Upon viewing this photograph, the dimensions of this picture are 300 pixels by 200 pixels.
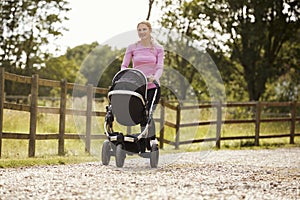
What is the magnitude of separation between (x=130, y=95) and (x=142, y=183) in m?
1.84

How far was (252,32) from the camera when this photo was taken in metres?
29.3

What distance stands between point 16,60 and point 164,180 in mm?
28200

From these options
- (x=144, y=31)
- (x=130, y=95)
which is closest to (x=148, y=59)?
(x=144, y=31)

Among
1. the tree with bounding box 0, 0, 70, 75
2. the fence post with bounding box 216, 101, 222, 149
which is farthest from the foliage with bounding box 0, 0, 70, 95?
the fence post with bounding box 216, 101, 222, 149

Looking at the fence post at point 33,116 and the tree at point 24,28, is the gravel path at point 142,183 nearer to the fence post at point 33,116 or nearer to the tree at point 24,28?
the fence post at point 33,116

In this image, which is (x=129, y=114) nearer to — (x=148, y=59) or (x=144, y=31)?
(x=148, y=59)

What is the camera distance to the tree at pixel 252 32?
2952 centimetres

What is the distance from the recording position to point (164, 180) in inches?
261

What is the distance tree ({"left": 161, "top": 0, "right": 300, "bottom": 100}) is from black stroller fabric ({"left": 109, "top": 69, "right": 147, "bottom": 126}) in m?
21.8

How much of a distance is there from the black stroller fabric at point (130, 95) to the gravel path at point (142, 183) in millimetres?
731

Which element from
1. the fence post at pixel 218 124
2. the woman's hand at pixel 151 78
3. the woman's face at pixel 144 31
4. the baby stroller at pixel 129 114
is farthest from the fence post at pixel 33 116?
the fence post at pixel 218 124

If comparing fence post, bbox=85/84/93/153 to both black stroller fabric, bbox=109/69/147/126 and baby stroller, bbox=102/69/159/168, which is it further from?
black stroller fabric, bbox=109/69/147/126

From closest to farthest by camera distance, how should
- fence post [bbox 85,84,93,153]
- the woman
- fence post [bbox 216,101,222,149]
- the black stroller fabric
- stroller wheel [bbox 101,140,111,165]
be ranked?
1. the black stroller fabric
2. stroller wheel [bbox 101,140,111,165]
3. the woman
4. fence post [bbox 85,84,93,153]
5. fence post [bbox 216,101,222,149]

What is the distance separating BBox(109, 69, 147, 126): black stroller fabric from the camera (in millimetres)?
7801
